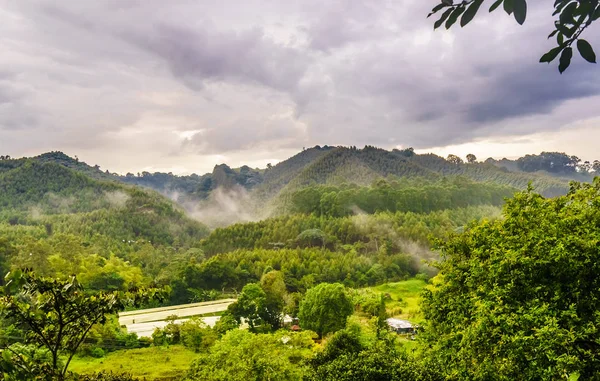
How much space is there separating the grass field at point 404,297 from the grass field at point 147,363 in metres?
19.6

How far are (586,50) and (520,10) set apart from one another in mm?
424

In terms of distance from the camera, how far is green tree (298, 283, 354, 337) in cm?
2866

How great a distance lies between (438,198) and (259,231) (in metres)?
40.0

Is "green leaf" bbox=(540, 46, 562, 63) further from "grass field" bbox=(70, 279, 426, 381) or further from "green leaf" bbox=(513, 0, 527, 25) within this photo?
"grass field" bbox=(70, 279, 426, 381)

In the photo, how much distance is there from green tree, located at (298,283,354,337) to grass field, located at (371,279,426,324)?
808cm

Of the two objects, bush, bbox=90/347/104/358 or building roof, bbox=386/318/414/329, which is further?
building roof, bbox=386/318/414/329

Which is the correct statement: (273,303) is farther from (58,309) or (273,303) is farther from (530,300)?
(58,309)

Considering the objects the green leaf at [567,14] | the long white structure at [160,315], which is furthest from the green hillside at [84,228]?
the green leaf at [567,14]

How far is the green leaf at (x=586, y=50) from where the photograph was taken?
2100 mm

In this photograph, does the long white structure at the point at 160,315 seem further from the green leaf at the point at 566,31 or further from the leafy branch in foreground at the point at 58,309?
the green leaf at the point at 566,31

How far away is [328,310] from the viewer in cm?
2872

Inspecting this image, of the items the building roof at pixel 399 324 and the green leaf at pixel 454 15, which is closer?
the green leaf at pixel 454 15

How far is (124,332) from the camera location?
97.7ft

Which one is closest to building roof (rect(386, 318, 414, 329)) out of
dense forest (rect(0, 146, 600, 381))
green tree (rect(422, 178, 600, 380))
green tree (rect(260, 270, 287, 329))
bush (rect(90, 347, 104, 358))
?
dense forest (rect(0, 146, 600, 381))
